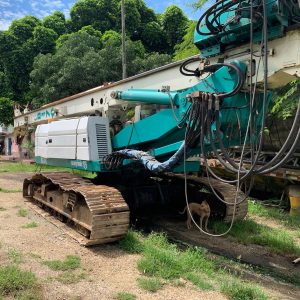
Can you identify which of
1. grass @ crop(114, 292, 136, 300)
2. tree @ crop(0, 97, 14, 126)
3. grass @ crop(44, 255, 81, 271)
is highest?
tree @ crop(0, 97, 14, 126)

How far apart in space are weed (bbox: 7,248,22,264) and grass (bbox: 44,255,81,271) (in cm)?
37

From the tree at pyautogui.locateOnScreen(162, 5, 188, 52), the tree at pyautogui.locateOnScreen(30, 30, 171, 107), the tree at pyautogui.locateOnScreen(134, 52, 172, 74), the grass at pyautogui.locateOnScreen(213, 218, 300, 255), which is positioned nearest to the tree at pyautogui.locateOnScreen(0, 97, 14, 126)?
the tree at pyautogui.locateOnScreen(30, 30, 171, 107)

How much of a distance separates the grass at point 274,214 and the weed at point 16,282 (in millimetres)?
5937

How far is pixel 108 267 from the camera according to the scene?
574cm

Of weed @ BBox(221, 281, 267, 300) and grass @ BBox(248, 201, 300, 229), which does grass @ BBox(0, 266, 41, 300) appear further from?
grass @ BBox(248, 201, 300, 229)

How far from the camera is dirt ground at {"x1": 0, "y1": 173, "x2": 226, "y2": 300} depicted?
4.85 metres

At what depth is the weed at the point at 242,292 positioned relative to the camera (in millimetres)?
4766

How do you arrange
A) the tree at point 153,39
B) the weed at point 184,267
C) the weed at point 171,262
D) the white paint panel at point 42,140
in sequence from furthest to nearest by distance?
the tree at point 153,39 → the white paint panel at point 42,140 → the weed at point 171,262 → the weed at point 184,267

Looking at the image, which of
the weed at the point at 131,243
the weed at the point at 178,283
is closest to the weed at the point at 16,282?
the weed at the point at 178,283

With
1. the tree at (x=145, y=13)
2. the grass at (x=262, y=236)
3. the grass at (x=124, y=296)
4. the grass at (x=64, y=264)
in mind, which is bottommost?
the grass at (x=262, y=236)

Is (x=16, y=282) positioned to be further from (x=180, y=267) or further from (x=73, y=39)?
(x=73, y=39)

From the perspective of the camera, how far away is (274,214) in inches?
391

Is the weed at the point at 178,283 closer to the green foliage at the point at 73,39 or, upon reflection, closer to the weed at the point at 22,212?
the weed at the point at 22,212

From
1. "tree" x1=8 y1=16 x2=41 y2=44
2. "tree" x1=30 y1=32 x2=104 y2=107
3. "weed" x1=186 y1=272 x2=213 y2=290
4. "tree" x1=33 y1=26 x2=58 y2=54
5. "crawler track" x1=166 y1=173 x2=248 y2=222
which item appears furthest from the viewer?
"tree" x1=8 y1=16 x2=41 y2=44
